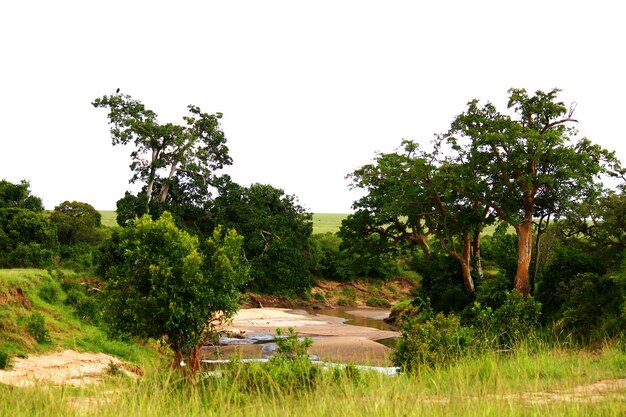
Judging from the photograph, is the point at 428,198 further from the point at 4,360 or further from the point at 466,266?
the point at 4,360

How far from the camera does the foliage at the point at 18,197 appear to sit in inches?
1778

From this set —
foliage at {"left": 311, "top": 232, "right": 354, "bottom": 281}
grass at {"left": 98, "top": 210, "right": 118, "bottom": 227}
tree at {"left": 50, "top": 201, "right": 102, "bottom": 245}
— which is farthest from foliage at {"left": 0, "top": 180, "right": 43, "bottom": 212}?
grass at {"left": 98, "top": 210, "right": 118, "bottom": 227}

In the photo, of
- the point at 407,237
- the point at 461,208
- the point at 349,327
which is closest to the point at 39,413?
the point at 461,208

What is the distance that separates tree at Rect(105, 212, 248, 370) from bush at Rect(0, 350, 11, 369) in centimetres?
400

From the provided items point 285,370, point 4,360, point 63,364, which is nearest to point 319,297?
point 63,364

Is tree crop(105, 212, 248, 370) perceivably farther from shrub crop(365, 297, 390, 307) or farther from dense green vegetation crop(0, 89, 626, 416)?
shrub crop(365, 297, 390, 307)

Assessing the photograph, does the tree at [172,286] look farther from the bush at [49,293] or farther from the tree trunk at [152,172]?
the tree trunk at [152,172]

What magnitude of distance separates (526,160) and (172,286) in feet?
62.6

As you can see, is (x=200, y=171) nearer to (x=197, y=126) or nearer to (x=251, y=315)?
(x=197, y=126)

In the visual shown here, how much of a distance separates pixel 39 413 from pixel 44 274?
3021cm

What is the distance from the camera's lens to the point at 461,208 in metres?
36.7

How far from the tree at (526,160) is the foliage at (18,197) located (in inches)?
1184

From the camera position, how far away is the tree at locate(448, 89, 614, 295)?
31828mm

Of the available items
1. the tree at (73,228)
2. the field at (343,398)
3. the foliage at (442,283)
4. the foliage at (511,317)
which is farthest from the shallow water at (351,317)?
the field at (343,398)
